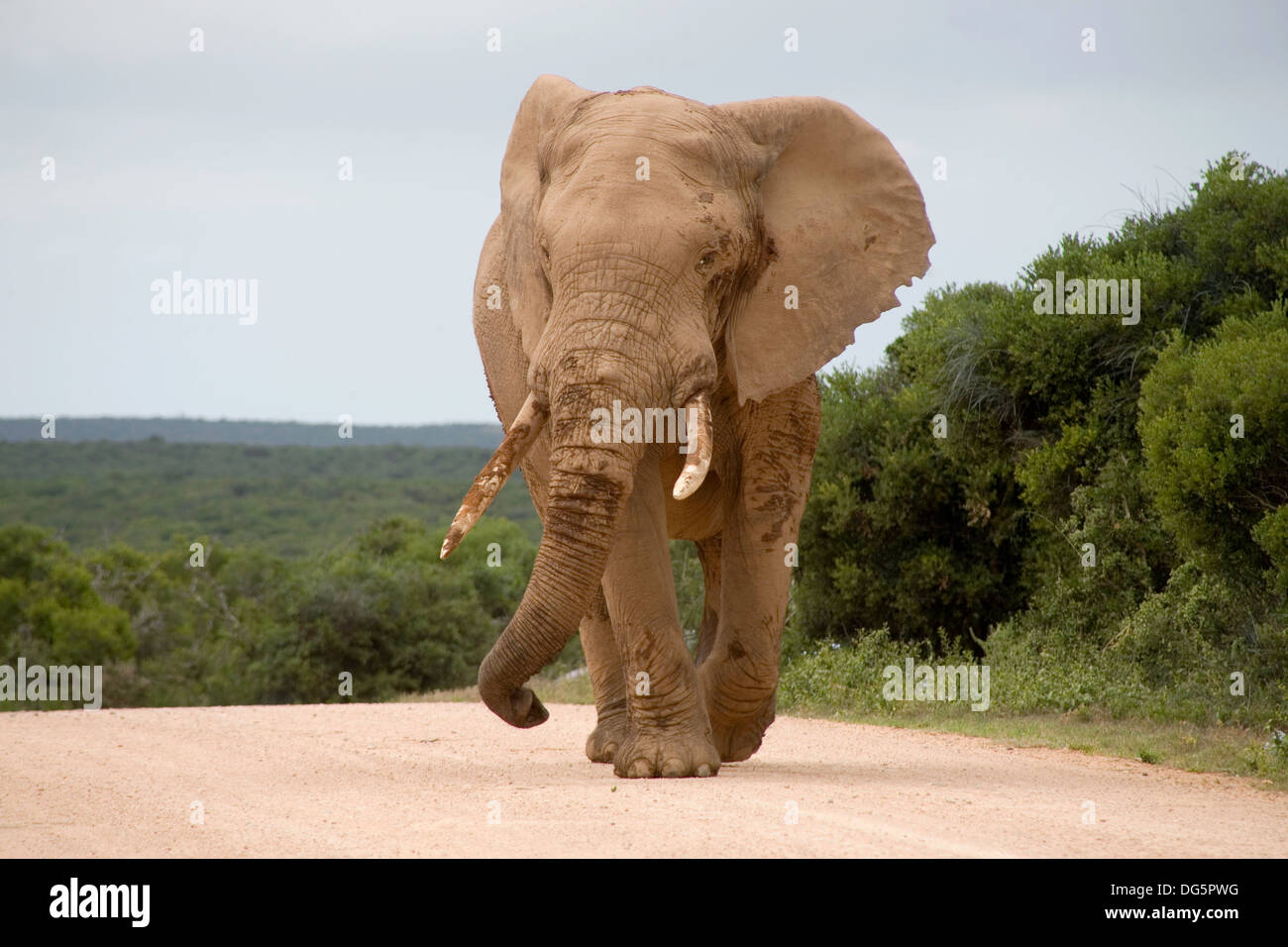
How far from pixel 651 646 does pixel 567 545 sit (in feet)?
3.04

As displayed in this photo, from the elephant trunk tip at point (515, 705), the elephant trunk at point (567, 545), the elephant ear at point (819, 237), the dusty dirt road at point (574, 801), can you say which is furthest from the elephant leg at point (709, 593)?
the elephant trunk at point (567, 545)

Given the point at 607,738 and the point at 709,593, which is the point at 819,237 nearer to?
the point at 709,593

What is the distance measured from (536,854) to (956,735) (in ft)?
23.0

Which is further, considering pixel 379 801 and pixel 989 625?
pixel 989 625

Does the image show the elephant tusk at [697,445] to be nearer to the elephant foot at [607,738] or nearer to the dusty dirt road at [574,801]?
the dusty dirt road at [574,801]

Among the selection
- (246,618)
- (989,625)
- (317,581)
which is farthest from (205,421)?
(989,625)

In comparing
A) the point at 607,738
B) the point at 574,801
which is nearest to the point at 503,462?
the point at 574,801

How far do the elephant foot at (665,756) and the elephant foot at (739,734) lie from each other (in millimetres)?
942

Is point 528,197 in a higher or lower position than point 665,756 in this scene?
higher

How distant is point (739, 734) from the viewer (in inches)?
398

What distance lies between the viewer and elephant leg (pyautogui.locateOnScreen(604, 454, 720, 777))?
8797 mm

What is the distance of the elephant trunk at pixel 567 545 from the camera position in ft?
26.5

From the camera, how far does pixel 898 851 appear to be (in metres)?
6.53

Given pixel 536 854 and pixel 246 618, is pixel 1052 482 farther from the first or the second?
pixel 246 618
